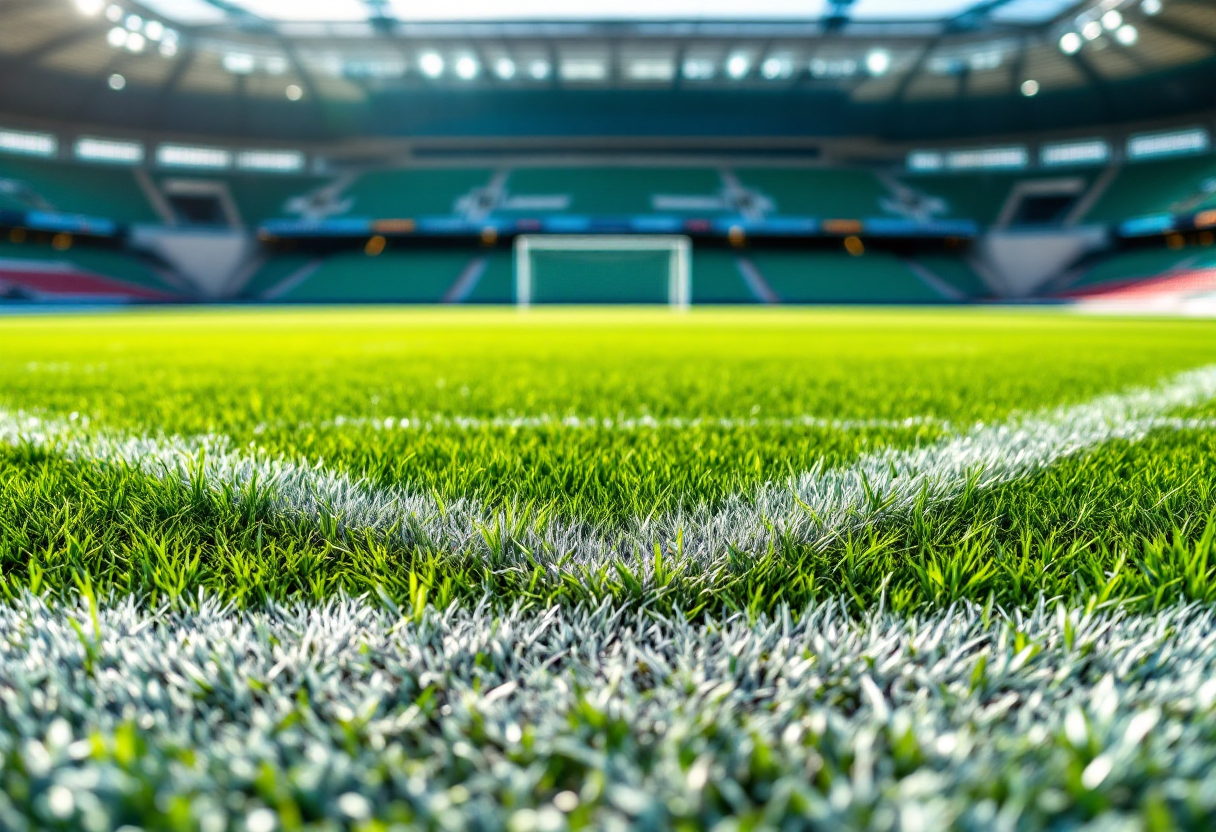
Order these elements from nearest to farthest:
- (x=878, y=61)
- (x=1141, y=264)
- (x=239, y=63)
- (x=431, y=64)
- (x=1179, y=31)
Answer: (x=1179, y=31)
(x=1141, y=264)
(x=878, y=61)
(x=431, y=64)
(x=239, y=63)

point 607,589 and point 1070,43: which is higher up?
point 1070,43

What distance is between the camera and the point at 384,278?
32.0m

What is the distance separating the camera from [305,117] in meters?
34.9

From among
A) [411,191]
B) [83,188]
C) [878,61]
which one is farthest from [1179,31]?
[83,188]

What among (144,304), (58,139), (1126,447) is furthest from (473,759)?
(58,139)

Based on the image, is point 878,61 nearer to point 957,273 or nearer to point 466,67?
point 957,273

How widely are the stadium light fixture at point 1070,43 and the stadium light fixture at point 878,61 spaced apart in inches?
238

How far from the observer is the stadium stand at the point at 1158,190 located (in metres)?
29.5

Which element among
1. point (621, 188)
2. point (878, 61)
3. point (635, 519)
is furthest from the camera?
point (621, 188)

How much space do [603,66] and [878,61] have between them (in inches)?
429

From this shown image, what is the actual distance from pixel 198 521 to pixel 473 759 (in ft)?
2.59

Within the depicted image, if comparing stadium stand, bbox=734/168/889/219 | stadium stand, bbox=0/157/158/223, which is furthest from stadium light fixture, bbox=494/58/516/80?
stadium stand, bbox=0/157/158/223

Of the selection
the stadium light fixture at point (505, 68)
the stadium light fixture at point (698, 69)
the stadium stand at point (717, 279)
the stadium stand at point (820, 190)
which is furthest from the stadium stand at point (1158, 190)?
the stadium light fixture at point (505, 68)

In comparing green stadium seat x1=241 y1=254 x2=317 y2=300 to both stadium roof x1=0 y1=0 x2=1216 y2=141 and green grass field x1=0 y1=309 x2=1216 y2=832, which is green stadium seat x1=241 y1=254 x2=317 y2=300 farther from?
green grass field x1=0 y1=309 x2=1216 y2=832
